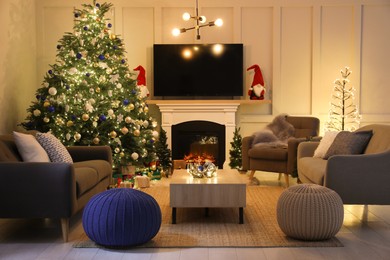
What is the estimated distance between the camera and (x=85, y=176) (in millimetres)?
4434

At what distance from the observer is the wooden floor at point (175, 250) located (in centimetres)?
353

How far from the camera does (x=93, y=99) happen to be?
669 cm

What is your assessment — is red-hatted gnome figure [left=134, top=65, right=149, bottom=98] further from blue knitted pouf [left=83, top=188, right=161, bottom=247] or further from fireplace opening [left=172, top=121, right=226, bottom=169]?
blue knitted pouf [left=83, top=188, right=161, bottom=247]

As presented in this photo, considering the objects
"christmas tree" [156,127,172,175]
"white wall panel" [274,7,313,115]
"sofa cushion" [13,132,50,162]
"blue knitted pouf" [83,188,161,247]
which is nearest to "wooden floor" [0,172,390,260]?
"blue knitted pouf" [83,188,161,247]

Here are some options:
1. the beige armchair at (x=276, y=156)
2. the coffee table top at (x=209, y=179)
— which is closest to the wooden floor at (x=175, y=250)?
the coffee table top at (x=209, y=179)

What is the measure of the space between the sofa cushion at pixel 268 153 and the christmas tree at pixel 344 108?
1.93 m

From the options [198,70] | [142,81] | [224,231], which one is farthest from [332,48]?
[224,231]

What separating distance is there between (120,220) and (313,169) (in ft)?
6.79

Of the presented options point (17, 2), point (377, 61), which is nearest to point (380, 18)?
point (377, 61)

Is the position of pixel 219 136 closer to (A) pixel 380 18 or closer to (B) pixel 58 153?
(A) pixel 380 18

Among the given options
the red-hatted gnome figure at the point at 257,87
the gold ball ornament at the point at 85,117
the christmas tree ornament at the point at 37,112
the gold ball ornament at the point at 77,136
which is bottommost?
the gold ball ornament at the point at 77,136

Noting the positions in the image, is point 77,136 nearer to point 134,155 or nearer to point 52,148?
point 134,155

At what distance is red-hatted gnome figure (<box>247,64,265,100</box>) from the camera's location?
26.7 ft

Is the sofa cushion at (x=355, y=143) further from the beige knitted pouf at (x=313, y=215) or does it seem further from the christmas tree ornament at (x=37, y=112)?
the christmas tree ornament at (x=37, y=112)
